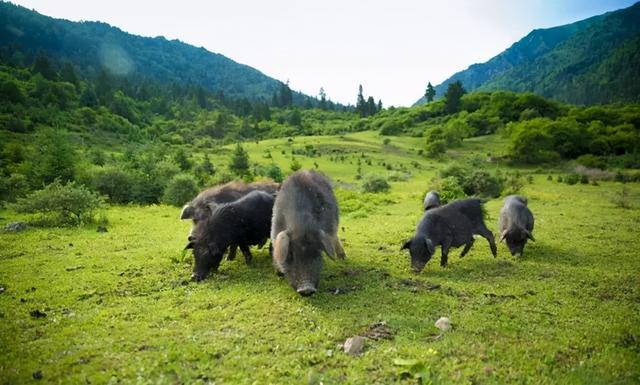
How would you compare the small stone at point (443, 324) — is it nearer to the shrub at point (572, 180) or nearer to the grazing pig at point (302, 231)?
the grazing pig at point (302, 231)

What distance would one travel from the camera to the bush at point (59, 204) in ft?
57.9

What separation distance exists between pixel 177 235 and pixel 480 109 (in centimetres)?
10530

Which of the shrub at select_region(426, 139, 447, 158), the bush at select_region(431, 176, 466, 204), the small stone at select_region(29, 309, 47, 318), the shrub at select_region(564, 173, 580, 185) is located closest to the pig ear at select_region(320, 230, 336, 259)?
the small stone at select_region(29, 309, 47, 318)

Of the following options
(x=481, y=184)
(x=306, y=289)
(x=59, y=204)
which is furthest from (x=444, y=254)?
(x=481, y=184)

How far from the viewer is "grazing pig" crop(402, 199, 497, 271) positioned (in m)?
→ 10.7

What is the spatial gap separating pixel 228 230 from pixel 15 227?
11537 mm

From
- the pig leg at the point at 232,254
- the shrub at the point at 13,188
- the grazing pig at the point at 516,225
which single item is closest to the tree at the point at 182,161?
the shrub at the point at 13,188

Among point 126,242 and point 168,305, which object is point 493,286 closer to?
point 168,305

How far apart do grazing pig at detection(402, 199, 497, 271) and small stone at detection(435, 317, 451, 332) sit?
3.22 meters

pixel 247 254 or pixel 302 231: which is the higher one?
pixel 302 231

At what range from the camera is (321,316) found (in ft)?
25.2

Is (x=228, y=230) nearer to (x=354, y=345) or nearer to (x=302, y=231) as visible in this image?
(x=302, y=231)

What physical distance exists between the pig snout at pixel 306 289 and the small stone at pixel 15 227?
14333 mm

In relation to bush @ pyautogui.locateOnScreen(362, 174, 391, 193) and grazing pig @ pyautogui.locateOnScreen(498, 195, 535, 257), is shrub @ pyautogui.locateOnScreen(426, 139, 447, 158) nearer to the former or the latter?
bush @ pyautogui.locateOnScreen(362, 174, 391, 193)
